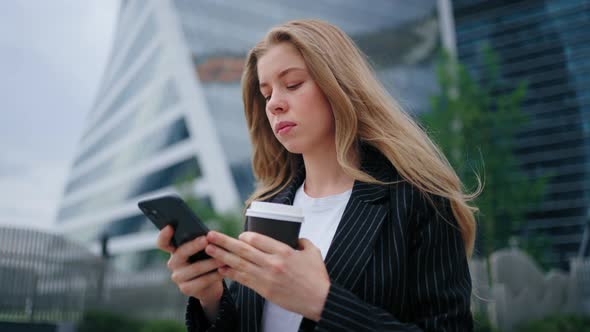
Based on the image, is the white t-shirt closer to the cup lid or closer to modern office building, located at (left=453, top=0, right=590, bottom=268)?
the cup lid

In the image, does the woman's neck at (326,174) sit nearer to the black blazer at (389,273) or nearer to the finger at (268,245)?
the black blazer at (389,273)

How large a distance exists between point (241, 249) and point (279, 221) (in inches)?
4.5

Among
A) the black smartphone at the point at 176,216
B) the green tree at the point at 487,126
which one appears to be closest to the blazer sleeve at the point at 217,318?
the black smartphone at the point at 176,216

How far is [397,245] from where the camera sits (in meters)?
1.49

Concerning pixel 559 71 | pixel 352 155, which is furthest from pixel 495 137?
pixel 559 71

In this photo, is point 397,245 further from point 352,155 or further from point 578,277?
point 578,277

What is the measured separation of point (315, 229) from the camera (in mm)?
1718

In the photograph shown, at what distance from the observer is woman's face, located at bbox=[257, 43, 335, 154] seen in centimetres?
166

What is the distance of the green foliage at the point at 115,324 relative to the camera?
31.1 ft

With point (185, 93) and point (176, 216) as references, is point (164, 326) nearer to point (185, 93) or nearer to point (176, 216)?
point (176, 216)

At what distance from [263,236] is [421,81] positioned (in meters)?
45.5

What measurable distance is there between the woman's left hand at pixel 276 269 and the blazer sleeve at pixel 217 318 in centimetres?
35

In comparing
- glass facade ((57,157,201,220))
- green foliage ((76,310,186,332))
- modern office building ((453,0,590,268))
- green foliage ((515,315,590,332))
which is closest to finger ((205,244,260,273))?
green foliage ((76,310,186,332))

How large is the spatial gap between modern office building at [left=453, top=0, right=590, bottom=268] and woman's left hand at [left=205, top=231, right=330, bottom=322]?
101 ft
